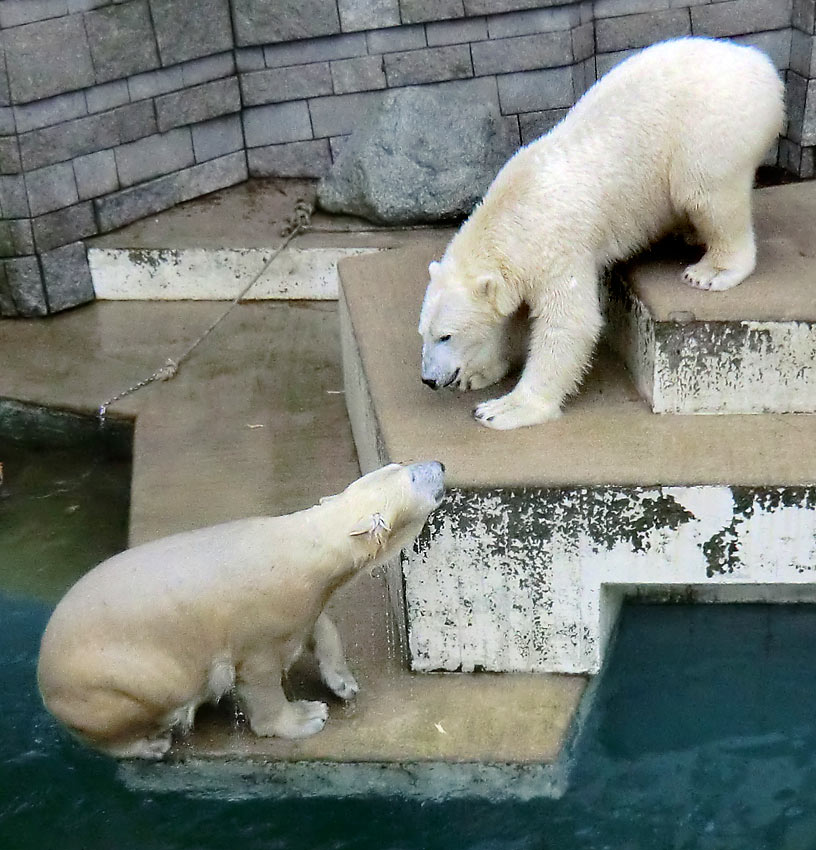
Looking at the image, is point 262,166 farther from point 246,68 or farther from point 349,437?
point 349,437

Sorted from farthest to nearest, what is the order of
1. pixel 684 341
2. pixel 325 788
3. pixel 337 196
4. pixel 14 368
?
1. pixel 337 196
2. pixel 14 368
3. pixel 684 341
4. pixel 325 788

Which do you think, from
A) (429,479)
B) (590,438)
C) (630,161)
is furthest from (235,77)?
(429,479)

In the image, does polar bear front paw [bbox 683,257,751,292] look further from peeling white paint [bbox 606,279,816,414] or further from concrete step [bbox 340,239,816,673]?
concrete step [bbox 340,239,816,673]

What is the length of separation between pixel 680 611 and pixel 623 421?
0.76 m

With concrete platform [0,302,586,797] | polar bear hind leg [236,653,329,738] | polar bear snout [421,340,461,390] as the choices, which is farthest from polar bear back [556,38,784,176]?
polar bear hind leg [236,653,329,738]

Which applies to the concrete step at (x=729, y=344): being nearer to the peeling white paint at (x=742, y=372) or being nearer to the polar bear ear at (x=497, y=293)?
the peeling white paint at (x=742, y=372)

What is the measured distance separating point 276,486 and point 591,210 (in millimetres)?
1706

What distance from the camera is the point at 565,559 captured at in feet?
11.9

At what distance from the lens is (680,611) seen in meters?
4.22

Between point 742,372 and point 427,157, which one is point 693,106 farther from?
point 427,157

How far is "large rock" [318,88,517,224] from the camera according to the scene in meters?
6.51

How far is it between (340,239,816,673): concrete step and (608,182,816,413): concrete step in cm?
7

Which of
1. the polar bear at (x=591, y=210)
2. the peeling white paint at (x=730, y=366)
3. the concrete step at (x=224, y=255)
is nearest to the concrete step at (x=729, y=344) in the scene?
the peeling white paint at (x=730, y=366)

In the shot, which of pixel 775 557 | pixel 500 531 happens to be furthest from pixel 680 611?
pixel 500 531
